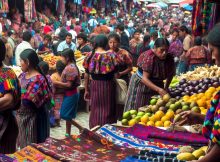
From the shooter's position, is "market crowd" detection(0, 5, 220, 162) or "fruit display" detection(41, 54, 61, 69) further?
"fruit display" detection(41, 54, 61, 69)

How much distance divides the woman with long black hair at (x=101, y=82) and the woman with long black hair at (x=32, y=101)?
5.18 feet

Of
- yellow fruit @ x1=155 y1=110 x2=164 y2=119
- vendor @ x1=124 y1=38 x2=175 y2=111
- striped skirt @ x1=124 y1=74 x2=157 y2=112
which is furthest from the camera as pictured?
striped skirt @ x1=124 y1=74 x2=157 y2=112

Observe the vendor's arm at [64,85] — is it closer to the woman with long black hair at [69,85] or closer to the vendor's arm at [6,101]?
the woman with long black hair at [69,85]

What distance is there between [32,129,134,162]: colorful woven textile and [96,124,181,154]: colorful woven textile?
16cm

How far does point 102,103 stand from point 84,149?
3938mm

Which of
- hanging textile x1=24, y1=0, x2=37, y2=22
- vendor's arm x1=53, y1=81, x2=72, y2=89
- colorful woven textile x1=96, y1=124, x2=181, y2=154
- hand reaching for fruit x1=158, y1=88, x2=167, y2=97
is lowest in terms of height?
colorful woven textile x1=96, y1=124, x2=181, y2=154

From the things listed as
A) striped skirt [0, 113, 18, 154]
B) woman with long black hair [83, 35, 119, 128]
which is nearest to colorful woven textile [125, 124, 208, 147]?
striped skirt [0, 113, 18, 154]

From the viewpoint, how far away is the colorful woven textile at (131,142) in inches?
192

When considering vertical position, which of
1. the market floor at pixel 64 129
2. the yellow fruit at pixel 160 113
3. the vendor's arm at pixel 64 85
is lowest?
the market floor at pixel 64 129

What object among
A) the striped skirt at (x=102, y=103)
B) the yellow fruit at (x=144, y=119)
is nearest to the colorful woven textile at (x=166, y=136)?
the yellow fruit at (x=144, y=119)

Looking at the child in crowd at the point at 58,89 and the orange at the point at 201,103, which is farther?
the child in crowd at the point at 58,89

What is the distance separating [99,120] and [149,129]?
3221 mm

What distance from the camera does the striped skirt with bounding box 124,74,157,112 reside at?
809 cm

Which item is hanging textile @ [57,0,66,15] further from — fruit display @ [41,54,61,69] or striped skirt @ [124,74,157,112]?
striped skirt @ [124,74,157,112]
